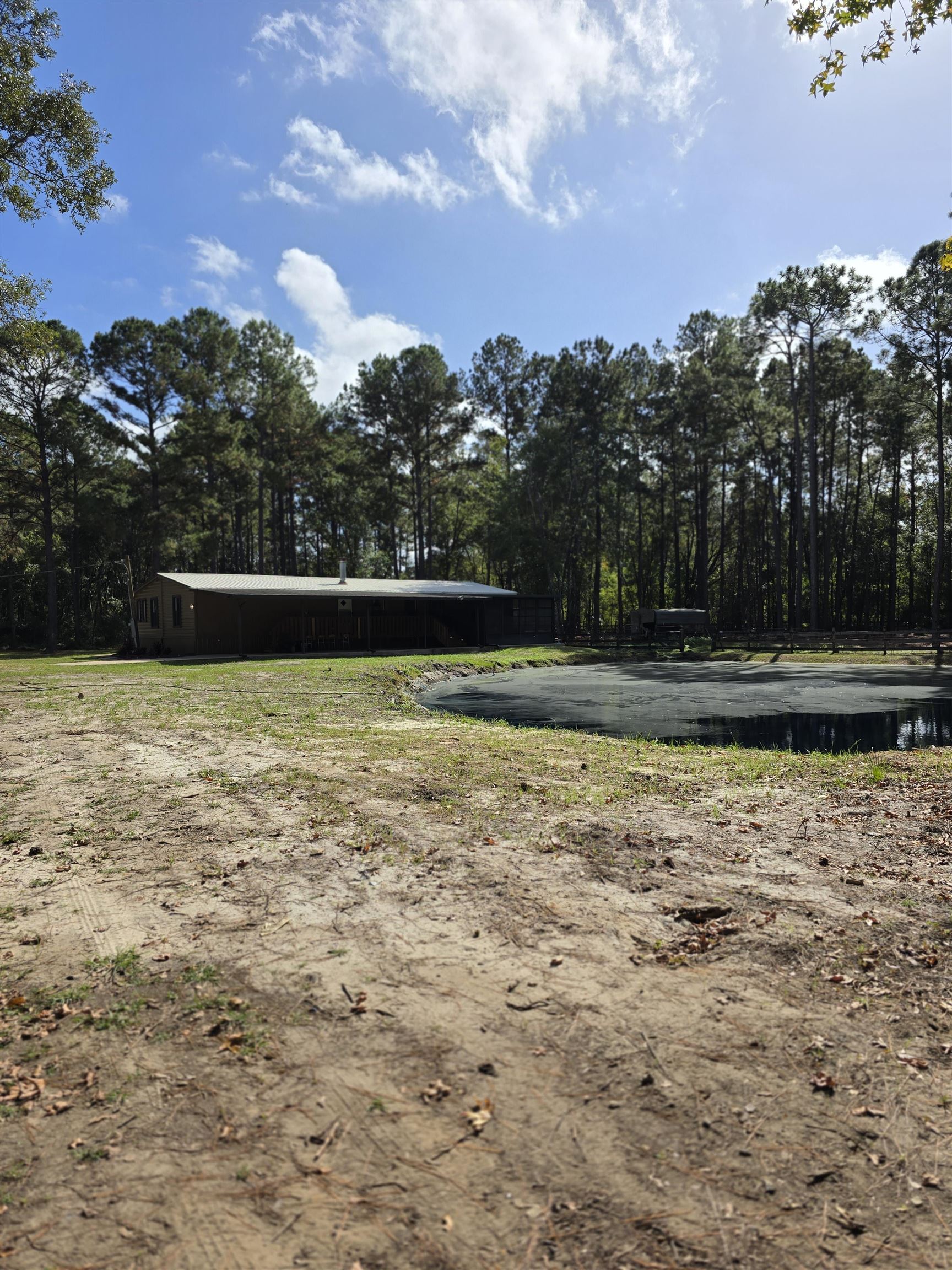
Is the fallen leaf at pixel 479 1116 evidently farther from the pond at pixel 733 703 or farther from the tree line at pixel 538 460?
the tree line at pixel 538 460

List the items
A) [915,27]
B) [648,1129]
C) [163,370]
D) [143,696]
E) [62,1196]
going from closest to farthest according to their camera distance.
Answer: [62,1196], [648,1129], [915,27], [143,696], [163,370]

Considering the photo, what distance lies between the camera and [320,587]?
2725 centimetres

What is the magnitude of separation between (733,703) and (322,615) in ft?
57.9

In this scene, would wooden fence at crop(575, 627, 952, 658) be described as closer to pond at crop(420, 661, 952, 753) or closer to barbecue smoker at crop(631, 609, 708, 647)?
barbecue smoker at crop(631, 609, 708, 647)

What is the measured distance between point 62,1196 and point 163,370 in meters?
40.5

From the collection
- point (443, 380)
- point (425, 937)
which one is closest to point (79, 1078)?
point (425, 937)

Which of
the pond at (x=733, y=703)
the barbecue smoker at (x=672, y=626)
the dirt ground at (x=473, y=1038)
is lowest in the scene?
the pond at (x=733, y=703)

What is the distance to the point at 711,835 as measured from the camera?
4.91 m

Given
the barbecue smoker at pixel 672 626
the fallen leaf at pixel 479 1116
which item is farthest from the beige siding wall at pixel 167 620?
the fallen leaf at pixel 479 1116

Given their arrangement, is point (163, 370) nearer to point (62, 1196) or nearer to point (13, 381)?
point (13, 381)

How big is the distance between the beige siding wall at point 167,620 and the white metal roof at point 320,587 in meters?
0.55

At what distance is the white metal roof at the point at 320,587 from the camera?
24891 mm

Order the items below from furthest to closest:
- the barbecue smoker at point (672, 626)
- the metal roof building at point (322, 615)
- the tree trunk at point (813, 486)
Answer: the barbecue smoker at point (672, 626) → the tree trunk at point (813, 486) → the metal roof building at point (322, 615)

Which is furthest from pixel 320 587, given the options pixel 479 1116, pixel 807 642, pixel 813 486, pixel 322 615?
pixel 479 1116
